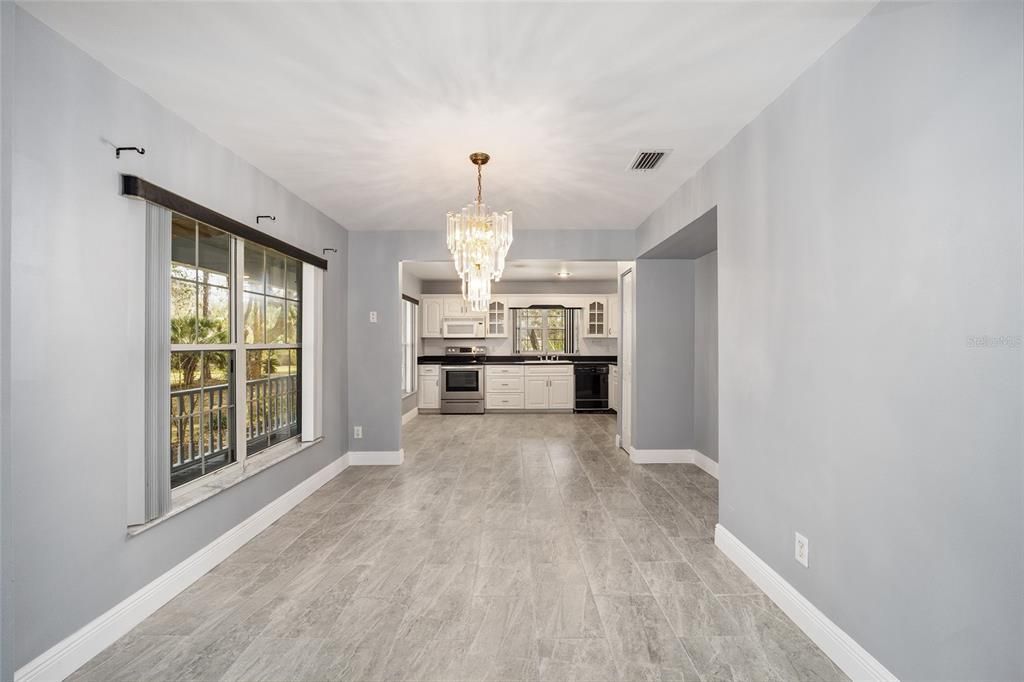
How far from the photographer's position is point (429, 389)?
29.1 feet

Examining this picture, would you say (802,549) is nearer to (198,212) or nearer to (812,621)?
(812,621)

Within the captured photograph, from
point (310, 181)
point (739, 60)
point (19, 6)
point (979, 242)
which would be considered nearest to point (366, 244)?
point (310, 181)

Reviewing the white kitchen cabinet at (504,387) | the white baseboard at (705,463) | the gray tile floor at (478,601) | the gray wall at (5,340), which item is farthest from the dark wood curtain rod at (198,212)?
the white kitchen cabinet at (504,387)

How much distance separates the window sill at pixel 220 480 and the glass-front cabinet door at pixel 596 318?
19.8 ft

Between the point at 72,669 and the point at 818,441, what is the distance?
302 cm

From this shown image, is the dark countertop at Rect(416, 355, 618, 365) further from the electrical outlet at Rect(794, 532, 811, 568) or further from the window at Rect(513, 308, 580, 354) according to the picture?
the electrical outlet at Rect(794, 532, 811, 568)

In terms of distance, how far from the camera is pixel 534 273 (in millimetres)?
8398

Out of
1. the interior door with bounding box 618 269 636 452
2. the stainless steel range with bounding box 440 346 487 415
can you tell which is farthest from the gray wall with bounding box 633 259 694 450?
the stainless steel range with bounding box 440 346 487 415

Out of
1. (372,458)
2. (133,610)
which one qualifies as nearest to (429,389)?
(372,458)

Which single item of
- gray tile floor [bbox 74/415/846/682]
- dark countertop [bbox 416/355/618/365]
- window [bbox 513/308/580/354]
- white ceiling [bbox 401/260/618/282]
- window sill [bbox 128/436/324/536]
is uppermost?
white ceiling [bbox 401/260/618/282]

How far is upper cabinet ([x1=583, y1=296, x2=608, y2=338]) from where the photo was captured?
9.20 meters

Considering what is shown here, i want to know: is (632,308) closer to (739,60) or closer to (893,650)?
(739,60)

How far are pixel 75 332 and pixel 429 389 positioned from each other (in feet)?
22.9

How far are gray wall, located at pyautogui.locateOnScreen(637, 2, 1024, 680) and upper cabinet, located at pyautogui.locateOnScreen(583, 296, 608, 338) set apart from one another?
665 cm
